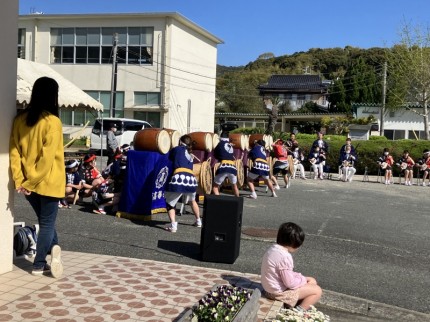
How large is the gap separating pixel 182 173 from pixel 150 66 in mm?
28996

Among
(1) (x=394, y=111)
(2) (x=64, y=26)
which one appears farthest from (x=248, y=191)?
(2) (x=64, y=26)

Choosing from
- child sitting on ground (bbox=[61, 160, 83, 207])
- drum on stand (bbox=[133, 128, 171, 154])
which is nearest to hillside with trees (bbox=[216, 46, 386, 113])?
drum on stand (bbox=[133, 128, 171, 154])

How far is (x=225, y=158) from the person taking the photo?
11.1 meters

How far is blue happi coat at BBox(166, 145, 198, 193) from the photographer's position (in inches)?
317

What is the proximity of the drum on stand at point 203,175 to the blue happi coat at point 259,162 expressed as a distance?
95.3 inches

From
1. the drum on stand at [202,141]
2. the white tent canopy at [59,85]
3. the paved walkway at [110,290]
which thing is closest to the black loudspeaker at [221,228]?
the paved walkway at [110,290]

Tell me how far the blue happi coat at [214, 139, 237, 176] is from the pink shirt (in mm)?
6004

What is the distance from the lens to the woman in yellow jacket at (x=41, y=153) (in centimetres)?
483

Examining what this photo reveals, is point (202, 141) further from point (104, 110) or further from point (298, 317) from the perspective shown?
point (104, 110)

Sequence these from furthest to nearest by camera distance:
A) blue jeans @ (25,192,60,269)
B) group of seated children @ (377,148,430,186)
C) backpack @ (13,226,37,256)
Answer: group of seated children @ (377,148,430,186)
backpack @ (13,226,37,256)
blue jeans @ (25,192,60,269)

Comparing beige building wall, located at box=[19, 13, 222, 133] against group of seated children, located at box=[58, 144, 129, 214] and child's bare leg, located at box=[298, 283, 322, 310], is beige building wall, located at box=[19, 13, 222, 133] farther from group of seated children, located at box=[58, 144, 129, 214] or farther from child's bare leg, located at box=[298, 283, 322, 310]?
child's bare leg, located at box=[298, 283, 322, 310]

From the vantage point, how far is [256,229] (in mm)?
9031

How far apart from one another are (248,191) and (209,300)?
35.7 feet

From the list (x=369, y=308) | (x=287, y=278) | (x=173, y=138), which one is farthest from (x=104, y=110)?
(x=287, y=278)
